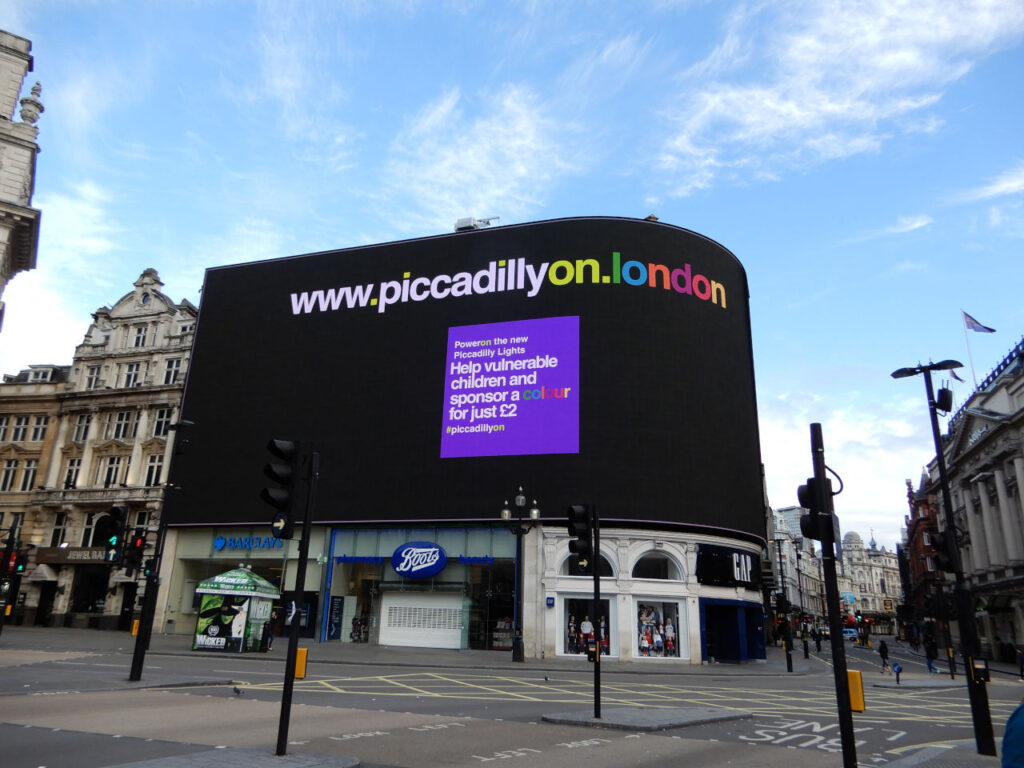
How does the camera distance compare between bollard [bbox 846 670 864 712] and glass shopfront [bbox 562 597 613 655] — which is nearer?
bollard [bbox 846 670 864 712]

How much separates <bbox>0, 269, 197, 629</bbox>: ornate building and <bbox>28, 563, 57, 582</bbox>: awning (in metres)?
0.07

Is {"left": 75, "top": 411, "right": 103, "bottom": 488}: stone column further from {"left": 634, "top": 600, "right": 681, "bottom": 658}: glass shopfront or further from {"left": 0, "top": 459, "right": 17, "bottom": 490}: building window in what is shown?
{"left": 634, "top": 600, "right": 681, "bottom": 658}: glass shopfront

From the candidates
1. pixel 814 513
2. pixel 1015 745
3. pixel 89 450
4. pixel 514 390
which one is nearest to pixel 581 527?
pixel 814 513

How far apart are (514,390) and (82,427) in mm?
35945

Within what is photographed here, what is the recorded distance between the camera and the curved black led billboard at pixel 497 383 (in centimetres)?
4200

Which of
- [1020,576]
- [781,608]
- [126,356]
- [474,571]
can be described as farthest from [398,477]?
[1020,576]

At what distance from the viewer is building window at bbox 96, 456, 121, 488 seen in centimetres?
5419

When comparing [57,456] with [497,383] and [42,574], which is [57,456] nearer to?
[42,574]

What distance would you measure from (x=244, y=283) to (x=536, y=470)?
87.0ft

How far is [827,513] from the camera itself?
31.6 ft

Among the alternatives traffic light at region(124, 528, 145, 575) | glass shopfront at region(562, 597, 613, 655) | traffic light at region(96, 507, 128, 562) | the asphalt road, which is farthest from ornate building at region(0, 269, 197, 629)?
traffic light at region(96, 507, 128, 562)

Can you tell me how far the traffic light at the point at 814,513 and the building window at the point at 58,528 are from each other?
5812 centimetres

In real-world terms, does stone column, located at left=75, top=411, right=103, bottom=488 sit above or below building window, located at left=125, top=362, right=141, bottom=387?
below

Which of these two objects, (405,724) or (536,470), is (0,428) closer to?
(536,470)
